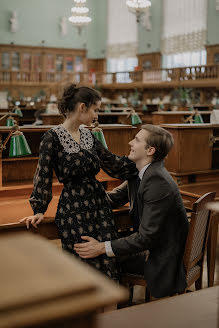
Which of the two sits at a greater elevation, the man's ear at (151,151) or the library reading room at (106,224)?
the man's ear at (151,151)

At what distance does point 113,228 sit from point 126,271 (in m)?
0.26

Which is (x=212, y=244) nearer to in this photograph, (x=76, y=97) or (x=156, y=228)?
(x=156, y=228)

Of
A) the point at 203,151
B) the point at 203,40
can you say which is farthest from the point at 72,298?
the point at 203,40

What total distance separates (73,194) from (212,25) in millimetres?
16296

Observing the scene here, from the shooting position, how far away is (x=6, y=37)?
20.5m

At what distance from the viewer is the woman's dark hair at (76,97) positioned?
2.61 metres

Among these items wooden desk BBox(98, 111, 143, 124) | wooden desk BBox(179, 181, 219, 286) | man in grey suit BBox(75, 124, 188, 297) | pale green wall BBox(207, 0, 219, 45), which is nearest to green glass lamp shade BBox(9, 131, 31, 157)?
man in grey suit BBox(75, 124, 188, 297)

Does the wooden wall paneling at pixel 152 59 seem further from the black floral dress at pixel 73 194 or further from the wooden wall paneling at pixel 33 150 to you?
the black floral dress at pixel 73 194

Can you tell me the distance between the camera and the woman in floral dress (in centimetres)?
253

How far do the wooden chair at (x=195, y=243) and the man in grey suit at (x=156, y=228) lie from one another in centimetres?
5

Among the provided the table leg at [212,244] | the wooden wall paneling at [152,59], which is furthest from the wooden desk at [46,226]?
the wooden wall paneling at [152,59]

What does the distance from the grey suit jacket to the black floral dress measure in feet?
0.56

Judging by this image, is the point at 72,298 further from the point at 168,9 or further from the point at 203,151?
the point at 168,9

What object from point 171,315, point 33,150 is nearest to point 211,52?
point 33,150
